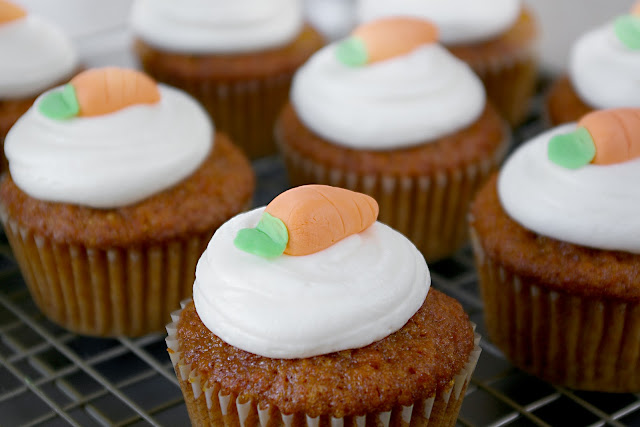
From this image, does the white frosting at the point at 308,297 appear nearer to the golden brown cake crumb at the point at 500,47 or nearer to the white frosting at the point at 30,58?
the white frosting at the point at 30,58

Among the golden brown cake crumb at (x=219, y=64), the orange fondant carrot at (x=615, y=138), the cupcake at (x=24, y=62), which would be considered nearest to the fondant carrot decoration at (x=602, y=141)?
the orange fondant carrot at (x=615, y=138)

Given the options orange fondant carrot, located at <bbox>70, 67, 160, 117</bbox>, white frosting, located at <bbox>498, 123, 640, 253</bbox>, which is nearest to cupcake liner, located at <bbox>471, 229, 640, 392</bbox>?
white frosting, located at <bbox>498, 123, 640, 253</bbox>

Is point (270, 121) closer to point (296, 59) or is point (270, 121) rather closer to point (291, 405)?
point (296, 59)

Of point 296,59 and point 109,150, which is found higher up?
point 109,150

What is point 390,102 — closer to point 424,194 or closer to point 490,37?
point 424,194

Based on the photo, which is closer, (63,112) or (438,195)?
(63,112)

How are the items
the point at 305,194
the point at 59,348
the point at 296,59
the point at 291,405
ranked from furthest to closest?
the point at 296,59, the point at 59,348, the point at 305,194, the point at 291,405

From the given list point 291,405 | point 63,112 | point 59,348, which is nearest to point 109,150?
point 63,112
